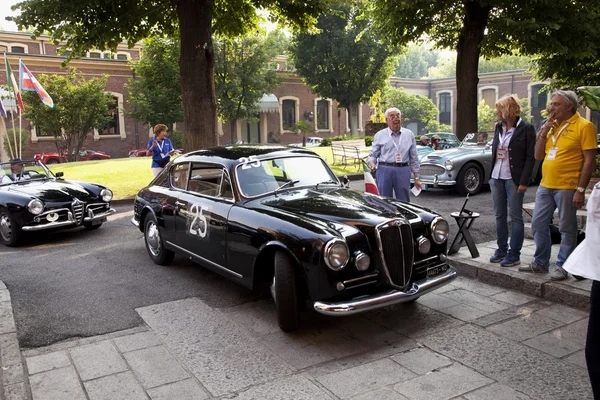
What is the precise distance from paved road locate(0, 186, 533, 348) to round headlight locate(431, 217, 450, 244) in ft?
6.83

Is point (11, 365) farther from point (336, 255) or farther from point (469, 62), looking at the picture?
point (469, 62)

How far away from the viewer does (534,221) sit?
5.32m

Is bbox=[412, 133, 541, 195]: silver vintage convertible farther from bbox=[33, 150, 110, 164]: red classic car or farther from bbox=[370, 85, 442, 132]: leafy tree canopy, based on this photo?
bbox=[370, 85, 442, 132]: leafy tree canopy

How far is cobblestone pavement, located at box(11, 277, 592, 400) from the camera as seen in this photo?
3.48 m

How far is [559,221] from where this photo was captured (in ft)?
16.8

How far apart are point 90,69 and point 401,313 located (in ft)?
122

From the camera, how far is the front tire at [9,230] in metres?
8.12

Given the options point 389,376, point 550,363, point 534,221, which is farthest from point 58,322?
point 534,221

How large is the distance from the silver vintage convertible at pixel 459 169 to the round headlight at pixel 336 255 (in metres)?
8.05

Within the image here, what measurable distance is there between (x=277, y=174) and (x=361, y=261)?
184 centimetres

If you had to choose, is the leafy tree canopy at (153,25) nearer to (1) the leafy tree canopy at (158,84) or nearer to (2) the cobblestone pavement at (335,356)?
(2) the cobblestone pavement at (335,356)

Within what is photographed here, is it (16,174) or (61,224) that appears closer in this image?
(61,224)

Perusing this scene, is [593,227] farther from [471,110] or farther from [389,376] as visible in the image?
[471,110]

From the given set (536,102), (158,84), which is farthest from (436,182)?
(536,102)
